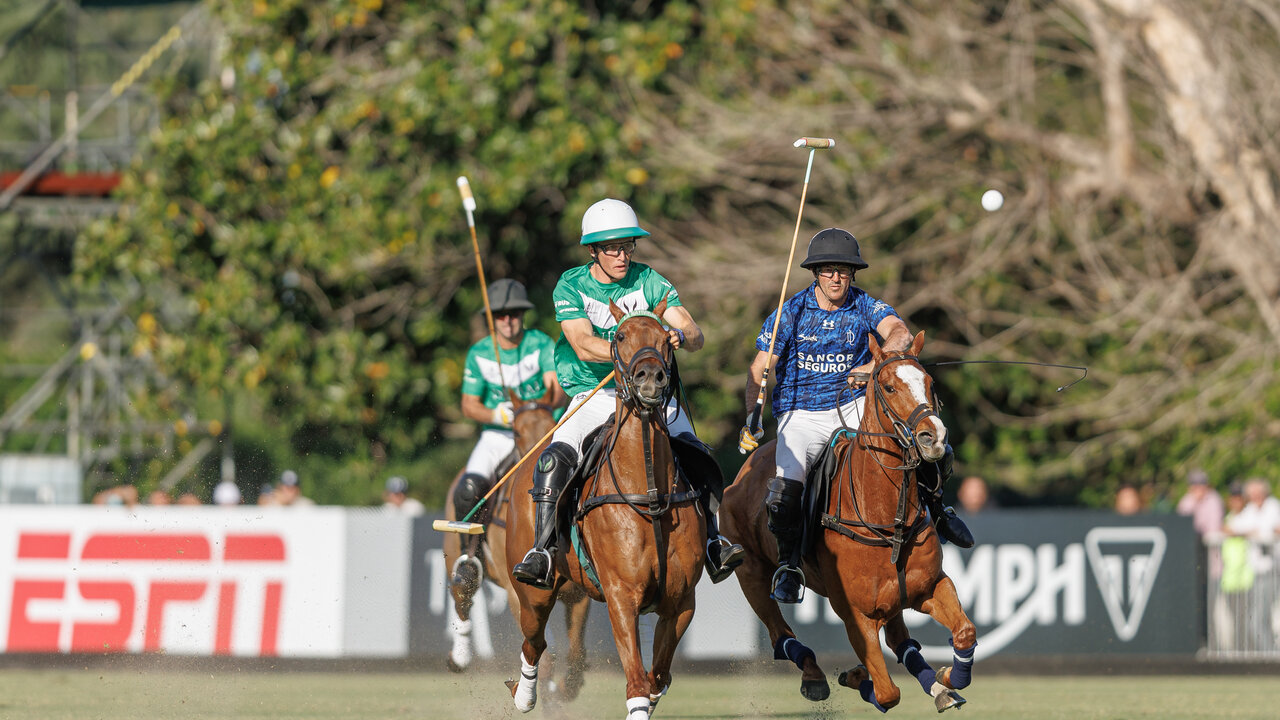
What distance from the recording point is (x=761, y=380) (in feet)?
24.0

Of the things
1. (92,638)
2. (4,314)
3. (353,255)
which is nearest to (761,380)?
(92,638)

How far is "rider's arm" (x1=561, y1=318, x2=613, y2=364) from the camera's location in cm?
655

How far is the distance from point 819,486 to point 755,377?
64 centimetres

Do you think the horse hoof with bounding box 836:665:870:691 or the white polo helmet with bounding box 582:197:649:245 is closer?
the white polo helmet with bounding box 582:197:649:245

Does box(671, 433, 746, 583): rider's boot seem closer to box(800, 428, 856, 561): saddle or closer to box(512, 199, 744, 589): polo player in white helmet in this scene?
box(512, 199, 744, 589): polo player in white helmet

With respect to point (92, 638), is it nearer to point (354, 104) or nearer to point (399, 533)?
point (399, 533)

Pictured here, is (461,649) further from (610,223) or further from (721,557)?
→ (610,223)

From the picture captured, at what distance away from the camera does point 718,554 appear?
673cm

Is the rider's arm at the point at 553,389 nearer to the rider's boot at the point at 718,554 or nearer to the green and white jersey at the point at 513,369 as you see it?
the green and white jersey at the point at 513,369

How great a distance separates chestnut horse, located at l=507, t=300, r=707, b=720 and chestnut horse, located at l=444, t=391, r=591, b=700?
125cm

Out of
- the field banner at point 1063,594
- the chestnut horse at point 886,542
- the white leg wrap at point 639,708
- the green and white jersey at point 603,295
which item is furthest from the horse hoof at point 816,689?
the field banner at point 1063,594

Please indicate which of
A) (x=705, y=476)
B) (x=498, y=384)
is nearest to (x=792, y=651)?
(x=705, y=476)

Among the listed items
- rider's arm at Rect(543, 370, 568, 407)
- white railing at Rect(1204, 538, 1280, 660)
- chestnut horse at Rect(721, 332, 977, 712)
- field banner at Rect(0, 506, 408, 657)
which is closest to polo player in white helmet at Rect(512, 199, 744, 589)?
chestnut horse at Rect(721, 332, 977, 712)

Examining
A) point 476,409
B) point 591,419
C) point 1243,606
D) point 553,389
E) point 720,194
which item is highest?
point 720,194
